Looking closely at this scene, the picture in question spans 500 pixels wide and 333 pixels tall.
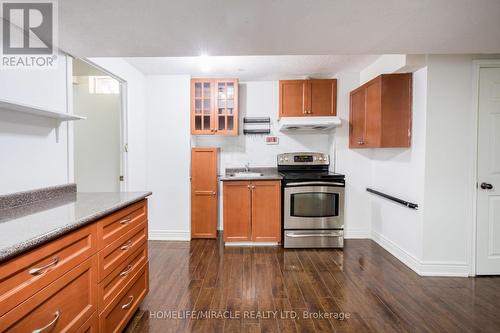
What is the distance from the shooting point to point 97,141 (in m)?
3.00

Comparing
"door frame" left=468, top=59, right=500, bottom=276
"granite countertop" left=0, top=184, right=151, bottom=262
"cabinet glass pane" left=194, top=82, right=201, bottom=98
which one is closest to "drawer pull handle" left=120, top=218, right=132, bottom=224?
"granite countertop" left=0, top=184, right=151, bottom=262

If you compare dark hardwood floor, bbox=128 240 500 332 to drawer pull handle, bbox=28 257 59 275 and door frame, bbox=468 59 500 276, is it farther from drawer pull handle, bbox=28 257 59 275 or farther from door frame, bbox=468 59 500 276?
drawer pull handle, bbox=28 257 59 275

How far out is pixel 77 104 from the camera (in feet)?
9.98

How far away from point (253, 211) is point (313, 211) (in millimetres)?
813

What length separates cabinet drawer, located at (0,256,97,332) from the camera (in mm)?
779

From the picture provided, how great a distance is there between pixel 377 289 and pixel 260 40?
239cm

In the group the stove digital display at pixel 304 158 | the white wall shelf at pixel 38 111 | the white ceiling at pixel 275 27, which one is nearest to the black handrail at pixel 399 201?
the stove digital display at pixel 304 158

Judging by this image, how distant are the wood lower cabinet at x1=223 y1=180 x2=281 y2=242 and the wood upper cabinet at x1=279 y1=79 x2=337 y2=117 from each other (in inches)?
43.7

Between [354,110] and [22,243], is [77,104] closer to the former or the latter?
[22,243]

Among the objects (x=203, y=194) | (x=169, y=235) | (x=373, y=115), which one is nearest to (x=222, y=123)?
(x=203, y=194)

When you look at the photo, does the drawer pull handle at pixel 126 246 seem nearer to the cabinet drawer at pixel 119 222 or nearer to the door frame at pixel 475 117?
the cabinet drawer at pixel 119 222

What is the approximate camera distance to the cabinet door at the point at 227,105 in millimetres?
3238

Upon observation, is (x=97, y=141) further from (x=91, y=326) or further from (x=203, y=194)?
(x=91, y=326)

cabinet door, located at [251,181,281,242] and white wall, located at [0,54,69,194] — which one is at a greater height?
white wall, located at [0,54,69,194]
